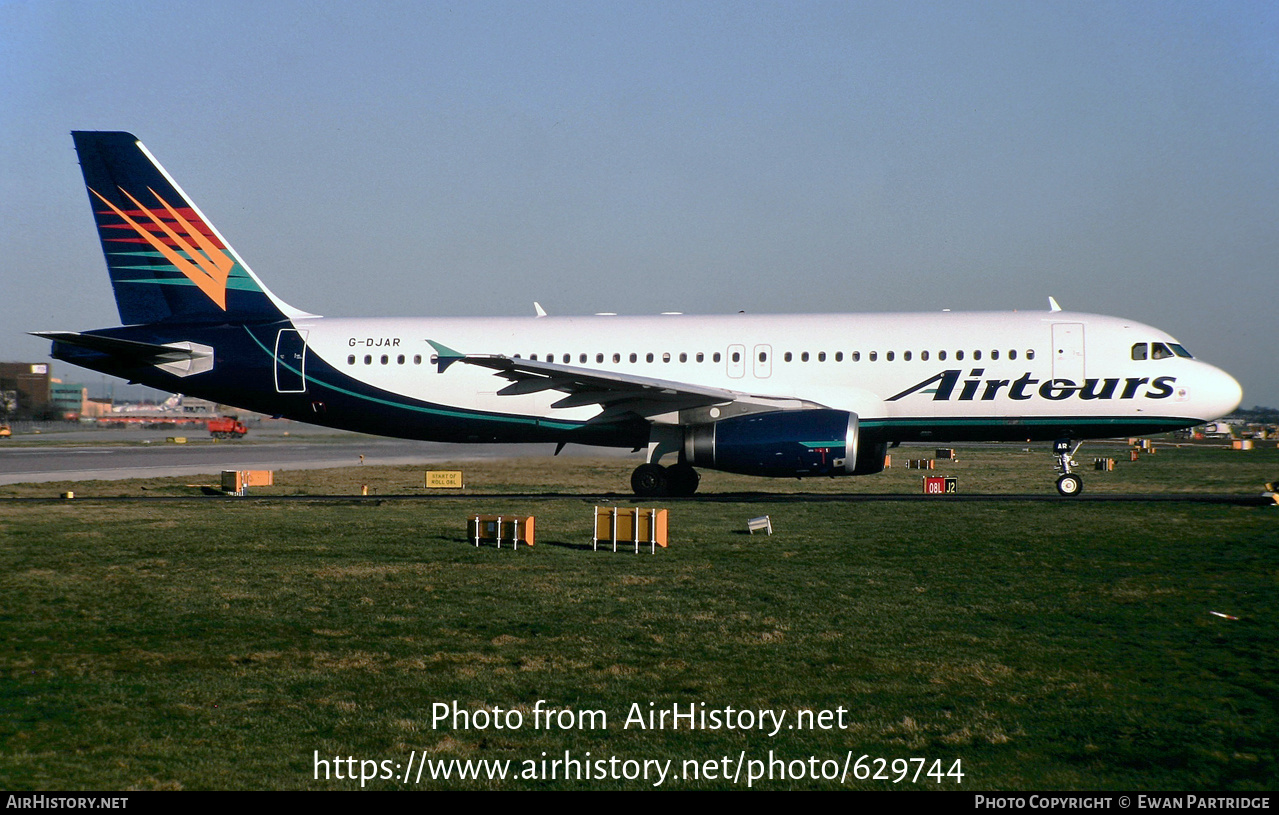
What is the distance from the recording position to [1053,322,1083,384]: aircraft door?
23766mm

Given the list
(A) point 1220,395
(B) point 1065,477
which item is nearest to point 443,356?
(B) point 1065,477

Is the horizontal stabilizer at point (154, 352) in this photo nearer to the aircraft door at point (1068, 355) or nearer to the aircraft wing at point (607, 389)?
the aircraft wing at point (607, 389)

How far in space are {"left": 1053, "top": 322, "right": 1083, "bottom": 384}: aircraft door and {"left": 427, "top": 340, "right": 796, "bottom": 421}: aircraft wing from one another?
6266 millimetres

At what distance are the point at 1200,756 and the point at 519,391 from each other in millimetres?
20420

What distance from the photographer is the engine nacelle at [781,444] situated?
73.6 feet

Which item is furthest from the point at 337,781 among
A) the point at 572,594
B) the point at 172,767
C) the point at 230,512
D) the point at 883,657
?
the point at 230,512

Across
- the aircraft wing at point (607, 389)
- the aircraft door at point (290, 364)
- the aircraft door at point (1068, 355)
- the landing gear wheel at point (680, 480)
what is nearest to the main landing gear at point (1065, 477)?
the aircraft door at point (1068, 355)

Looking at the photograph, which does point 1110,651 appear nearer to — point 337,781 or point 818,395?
point 337,781

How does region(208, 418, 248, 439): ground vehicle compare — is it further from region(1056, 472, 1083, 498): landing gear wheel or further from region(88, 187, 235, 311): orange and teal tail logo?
region(1056, 472, 1083, 498): landing gear wheel

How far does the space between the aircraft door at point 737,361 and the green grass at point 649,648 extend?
22.3 feet

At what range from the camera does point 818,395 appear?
24.7 meters

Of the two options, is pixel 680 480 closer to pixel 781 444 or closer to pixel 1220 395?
pixel 781 444

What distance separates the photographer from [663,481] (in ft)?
84.2

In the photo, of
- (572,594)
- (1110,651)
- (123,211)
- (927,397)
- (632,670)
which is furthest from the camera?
(123,211)
